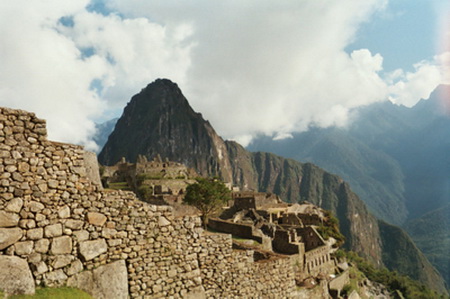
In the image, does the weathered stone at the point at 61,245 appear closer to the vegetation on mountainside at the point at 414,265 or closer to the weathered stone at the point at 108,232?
the weathered stone at the point at 108,232

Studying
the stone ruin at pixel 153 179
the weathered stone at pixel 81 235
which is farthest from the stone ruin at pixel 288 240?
the stone ruin at pixel 153 179

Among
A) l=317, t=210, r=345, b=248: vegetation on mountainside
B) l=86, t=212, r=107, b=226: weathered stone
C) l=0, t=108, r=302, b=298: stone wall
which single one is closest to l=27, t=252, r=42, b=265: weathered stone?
l=0, t=108, r=302, b=298: stone wall

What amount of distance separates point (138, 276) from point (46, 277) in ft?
6.90

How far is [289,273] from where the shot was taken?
11.1m

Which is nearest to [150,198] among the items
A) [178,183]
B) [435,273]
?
[178,183]

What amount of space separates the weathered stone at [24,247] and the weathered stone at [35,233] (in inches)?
4.2

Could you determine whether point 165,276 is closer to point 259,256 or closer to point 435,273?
point 259,256

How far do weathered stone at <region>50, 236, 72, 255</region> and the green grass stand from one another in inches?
29.6

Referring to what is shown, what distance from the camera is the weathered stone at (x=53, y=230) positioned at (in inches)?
246

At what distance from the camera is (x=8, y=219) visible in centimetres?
584

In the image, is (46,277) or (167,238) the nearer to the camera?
(46,277)

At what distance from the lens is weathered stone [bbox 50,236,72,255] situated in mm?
6273

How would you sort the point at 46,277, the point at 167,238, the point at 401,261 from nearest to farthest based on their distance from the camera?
1. the point at 46,277
2. the point at 167,238
3. the point at 401,261

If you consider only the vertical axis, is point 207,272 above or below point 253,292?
above
